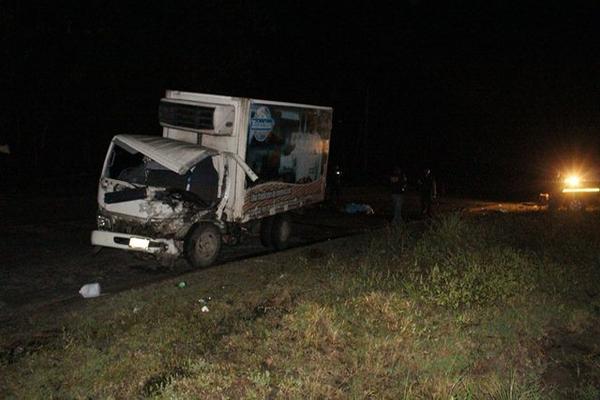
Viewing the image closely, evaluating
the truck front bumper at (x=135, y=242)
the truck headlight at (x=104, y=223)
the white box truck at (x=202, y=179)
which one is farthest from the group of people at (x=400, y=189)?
the truck headlight at (x=104, y=223)

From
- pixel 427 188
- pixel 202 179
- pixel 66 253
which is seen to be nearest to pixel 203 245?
pixel 202 179

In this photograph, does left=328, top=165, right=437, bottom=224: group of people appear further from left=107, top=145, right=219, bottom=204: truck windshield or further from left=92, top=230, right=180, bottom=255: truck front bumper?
left=92, top=230, right=180, bottom=255: truck front bumper

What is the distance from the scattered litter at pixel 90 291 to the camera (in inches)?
319

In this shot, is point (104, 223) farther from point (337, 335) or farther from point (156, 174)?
point (337, 335)

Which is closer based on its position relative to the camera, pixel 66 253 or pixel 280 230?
pixel 66 253

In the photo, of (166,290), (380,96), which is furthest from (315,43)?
(166,290)

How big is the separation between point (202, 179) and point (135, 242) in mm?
1669

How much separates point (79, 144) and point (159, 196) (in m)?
16.3

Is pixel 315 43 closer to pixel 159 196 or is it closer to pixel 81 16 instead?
pixel 81 16

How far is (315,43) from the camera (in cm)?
3569

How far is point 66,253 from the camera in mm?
10555

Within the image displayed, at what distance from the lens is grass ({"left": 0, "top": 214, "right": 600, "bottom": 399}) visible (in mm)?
5094

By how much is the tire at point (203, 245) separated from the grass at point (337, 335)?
737 millimetres

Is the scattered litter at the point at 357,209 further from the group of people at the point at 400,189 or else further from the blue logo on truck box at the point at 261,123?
the blue logo on truck box at the point at 261,123
